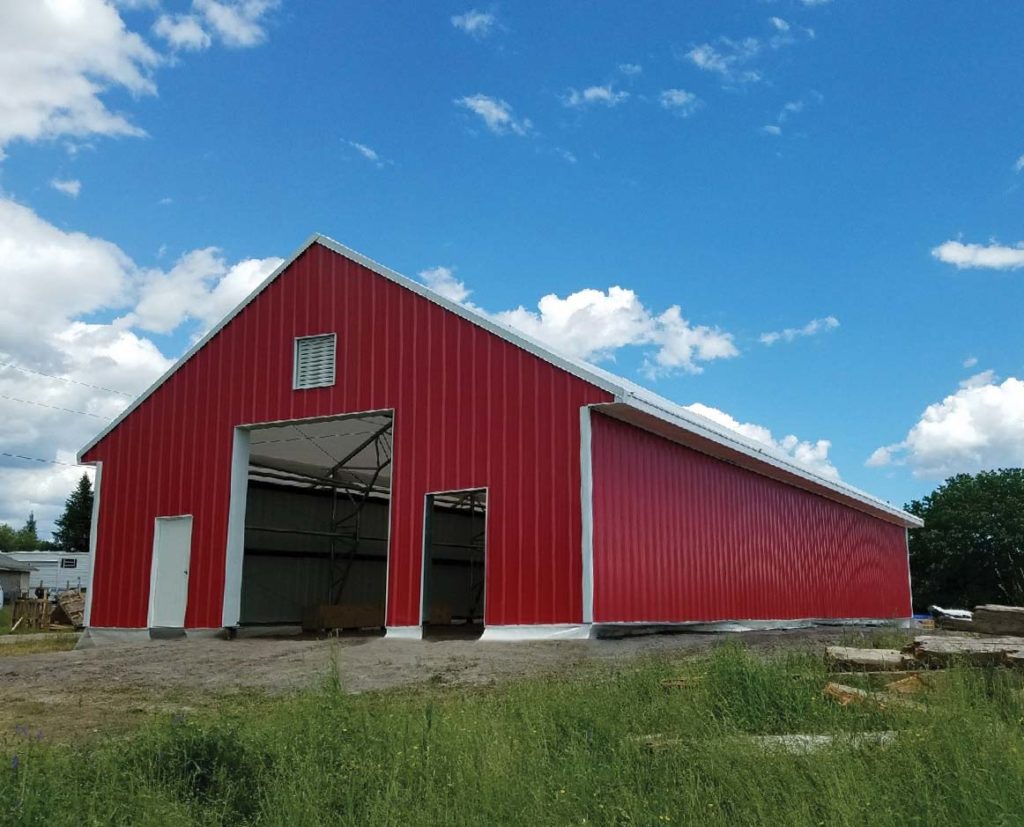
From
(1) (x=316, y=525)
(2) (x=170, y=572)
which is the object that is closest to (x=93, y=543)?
(2) (x=170, y=572)

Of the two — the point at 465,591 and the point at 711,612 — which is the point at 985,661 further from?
the point at 465,591

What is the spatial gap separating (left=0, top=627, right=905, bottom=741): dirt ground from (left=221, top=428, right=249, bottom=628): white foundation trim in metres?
1.86

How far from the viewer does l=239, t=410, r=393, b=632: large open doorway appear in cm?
1983

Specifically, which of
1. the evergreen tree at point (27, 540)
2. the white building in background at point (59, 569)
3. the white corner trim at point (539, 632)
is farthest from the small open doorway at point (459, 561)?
the evergreen tree at point (27, 540)

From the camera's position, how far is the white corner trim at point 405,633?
15282 mm

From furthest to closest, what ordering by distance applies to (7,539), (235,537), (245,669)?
(7,539), (235,537), (245,669)

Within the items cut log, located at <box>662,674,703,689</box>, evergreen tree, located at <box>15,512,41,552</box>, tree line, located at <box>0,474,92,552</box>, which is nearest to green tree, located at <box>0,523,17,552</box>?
evergreen tree, located at <box>15,512,41,552</box>

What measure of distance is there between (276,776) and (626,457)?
973 cm

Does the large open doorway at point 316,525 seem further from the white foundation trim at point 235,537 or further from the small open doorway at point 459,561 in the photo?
the small open doorway at point 459,561

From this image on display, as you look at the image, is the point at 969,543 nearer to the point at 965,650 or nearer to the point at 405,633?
the point at 405,633

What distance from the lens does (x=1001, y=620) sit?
1084 cm

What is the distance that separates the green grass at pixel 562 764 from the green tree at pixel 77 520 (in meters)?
88.1

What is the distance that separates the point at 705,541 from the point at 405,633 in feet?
18.7

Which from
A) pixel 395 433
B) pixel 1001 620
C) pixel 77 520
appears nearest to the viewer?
pixel 1001 620
